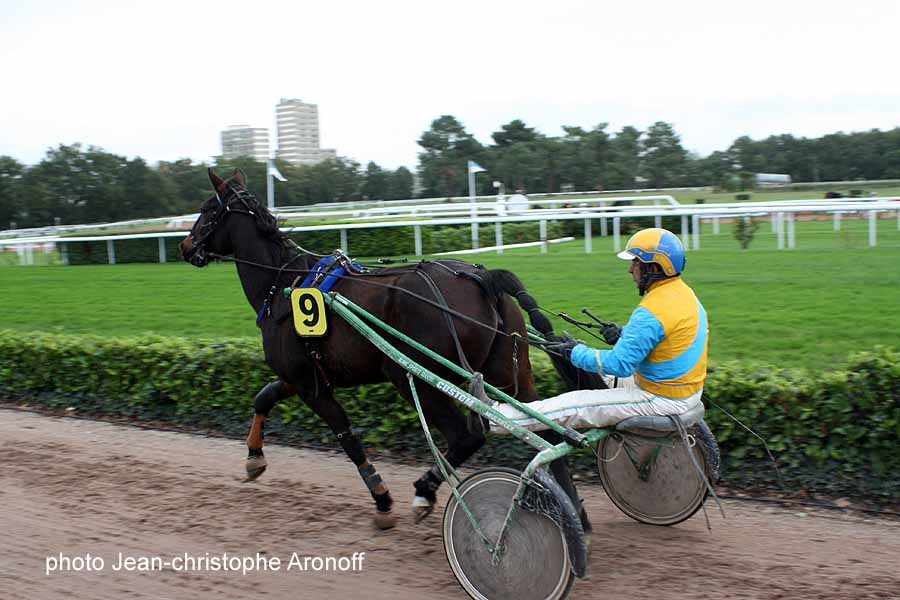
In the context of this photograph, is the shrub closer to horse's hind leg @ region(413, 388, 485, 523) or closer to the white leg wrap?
horse's hind leg @ region(413, 388, 485, 523)

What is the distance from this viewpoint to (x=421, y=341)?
4160 millimetres

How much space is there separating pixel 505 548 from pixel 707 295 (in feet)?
20.1

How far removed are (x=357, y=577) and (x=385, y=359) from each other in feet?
3.67

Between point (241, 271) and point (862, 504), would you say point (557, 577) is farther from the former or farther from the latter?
point (241, 271)

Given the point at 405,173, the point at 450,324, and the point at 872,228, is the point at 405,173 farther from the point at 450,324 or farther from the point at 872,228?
the point at 450,324

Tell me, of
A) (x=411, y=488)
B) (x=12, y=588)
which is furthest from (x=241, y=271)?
(x=12, y=588)

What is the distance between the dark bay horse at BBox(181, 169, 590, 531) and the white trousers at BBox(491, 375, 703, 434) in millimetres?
304

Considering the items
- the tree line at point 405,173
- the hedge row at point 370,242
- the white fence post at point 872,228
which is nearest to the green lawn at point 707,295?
the white fence post at point 872,228

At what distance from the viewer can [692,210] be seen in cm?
1160

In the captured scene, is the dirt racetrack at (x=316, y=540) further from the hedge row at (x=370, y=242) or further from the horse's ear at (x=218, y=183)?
the hedge row at (x=370, y=242)

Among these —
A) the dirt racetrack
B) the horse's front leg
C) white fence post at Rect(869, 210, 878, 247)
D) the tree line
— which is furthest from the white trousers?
the tree line

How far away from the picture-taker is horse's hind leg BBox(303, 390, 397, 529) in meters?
4.24

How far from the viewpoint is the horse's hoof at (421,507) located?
4.14m

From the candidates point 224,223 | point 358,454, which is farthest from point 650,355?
point 224,223
